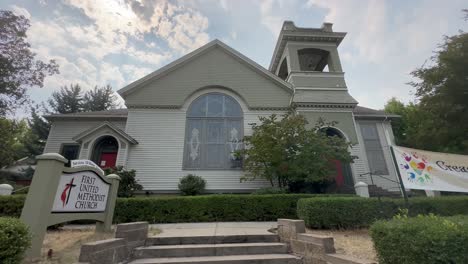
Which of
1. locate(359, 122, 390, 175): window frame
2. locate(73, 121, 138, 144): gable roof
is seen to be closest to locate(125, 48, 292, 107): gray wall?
locate(73, 121, 138, 144): gable roof

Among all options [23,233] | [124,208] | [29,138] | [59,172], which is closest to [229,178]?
[124,208]

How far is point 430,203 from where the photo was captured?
695 cm

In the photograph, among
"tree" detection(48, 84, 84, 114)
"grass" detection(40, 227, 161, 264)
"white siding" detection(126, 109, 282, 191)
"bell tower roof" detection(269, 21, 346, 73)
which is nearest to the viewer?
"grass" detection(40, 227, 161, 264)

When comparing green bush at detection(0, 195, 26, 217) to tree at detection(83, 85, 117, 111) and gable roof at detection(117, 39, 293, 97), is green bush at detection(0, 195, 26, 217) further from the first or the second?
tree at detection(83, 85, 117, 111)


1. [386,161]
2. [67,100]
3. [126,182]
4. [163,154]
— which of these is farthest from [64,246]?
[67,100]

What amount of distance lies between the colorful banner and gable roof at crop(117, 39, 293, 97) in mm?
8579

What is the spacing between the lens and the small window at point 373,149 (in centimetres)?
1296

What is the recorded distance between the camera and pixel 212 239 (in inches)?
177

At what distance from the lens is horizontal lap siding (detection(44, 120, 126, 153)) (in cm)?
1268

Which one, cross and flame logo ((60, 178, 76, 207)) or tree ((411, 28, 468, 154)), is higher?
tree ((411, 28, 468, 154))

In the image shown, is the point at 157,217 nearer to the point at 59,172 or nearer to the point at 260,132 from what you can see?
the point at 59,172

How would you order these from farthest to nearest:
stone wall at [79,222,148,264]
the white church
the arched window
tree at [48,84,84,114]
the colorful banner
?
tree at [48,84,84,114] → the arched window → the white church → the colorful banner → stone wall at [79,222,148,264]

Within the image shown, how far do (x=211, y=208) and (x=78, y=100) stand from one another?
88.4 feet

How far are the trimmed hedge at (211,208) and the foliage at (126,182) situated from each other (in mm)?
2686
